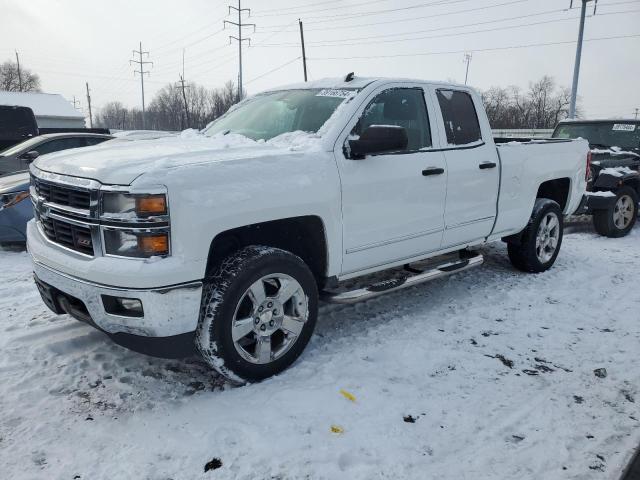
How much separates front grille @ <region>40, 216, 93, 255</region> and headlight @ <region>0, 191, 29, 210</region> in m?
3.54

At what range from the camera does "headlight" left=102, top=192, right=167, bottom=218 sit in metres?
2.63

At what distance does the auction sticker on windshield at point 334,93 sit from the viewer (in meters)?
3.85

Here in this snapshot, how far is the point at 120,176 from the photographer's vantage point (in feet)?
8.83

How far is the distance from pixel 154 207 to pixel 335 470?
5.26 ft

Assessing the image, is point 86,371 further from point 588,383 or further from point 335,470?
point 588,383

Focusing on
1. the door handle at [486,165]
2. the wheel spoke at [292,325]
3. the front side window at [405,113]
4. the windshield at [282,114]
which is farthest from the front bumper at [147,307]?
the door handle at [486,165]

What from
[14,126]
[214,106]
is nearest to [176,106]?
[214,106]

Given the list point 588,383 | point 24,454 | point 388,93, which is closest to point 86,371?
point 24,454

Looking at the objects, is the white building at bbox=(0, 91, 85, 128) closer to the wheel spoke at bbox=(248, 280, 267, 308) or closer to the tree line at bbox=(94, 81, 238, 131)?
the tree line at bbox=(94, 81, 238, 131)

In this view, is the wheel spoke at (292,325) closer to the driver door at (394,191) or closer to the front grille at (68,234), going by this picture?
the driver door at (394,191)

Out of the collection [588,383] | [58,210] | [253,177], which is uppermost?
[253,177]

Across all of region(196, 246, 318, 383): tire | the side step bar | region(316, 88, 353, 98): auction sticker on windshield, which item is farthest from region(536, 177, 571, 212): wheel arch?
region(196, 246, 318, 383): tire

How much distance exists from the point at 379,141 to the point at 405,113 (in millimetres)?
887

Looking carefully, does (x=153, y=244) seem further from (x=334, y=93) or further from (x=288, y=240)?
(x=334, y=93)
